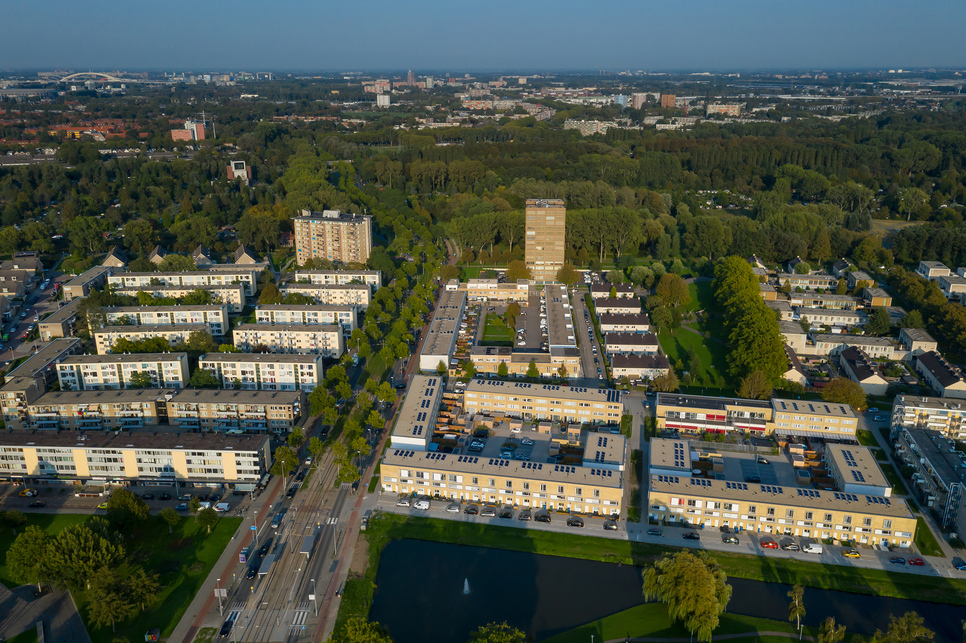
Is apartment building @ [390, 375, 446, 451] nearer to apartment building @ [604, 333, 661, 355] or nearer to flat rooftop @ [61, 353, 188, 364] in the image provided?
apartment building @ [604, 333, 661, 355]

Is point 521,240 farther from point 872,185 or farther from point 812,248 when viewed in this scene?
point 872,185

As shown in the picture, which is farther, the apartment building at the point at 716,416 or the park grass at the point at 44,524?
the apartment building at the point at 716,416

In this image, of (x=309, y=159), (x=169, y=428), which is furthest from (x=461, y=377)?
(x=309, y=159)

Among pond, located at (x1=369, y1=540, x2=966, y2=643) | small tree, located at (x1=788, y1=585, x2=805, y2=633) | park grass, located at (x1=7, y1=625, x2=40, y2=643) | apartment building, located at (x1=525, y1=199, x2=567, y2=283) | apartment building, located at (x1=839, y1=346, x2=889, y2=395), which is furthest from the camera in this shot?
apartment building, located at (x1=525, y1=199, x2=567, y2=283)

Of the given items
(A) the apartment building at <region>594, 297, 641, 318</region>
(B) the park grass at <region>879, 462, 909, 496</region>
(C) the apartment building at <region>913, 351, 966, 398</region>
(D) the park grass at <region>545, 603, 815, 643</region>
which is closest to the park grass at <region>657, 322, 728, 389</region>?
(A) the apartment building at <region>594, 297, 641, 318</region>

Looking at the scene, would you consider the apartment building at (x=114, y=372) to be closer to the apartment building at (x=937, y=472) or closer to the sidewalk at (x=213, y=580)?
the sidewalk at (x=213, y=580)

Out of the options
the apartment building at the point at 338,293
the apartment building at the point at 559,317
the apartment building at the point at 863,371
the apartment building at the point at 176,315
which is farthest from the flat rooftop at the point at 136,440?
the apartment building at the point at 863,371
